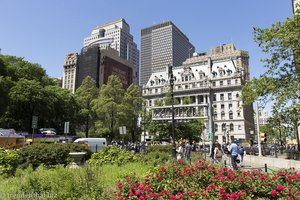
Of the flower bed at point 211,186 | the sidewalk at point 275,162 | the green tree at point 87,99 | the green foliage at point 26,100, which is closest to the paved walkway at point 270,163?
the sidewalk at point 275,162

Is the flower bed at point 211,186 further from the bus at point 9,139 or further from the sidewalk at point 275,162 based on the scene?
the bus at point 9,139

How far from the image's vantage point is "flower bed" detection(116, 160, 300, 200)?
233 inches

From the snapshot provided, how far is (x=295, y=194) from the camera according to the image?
5.93 m

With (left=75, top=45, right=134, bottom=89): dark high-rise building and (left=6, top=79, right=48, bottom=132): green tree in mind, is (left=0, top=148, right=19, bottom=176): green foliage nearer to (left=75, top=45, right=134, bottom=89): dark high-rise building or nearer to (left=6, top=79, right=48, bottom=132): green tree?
(left=6, top=79, right=48, bottom=132): green tree

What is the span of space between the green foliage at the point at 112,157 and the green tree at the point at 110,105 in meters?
31.0

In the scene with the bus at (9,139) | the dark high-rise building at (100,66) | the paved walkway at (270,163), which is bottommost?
the paved walkway at (270,163)

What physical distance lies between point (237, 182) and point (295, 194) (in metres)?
1.36

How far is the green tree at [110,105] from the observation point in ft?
160

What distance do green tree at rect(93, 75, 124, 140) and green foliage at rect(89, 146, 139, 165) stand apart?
31024mm

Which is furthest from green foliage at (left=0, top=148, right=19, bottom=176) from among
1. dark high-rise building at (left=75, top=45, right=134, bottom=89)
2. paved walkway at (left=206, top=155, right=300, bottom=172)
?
dark high-rise building at (left=75, top=45, right=134, bottom=89)

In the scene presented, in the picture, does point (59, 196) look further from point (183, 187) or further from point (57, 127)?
point (57, 127)

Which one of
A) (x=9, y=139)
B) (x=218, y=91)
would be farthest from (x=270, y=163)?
(x=218, y=91)

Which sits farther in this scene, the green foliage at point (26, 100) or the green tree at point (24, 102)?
the green tree at point (24, 102)

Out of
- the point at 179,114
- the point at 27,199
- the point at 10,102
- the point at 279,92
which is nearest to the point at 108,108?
the point at 179,114
